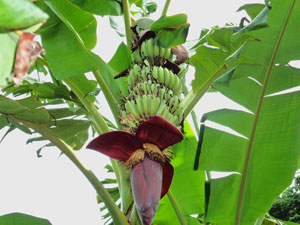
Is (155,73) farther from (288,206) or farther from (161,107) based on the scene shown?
(288,206)

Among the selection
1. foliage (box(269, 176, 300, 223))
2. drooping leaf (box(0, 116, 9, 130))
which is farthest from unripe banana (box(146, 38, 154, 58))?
foliage (box(269, 176, 300, 223))

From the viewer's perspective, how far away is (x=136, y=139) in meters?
0.96

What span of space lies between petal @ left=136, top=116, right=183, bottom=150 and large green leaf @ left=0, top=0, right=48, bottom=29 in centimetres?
52

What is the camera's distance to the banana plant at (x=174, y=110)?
3.27ft

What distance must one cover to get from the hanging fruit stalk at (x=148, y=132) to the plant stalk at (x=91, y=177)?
0.45ft

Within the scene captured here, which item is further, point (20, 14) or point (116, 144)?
point (116, 144)

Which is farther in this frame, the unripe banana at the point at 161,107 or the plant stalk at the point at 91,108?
the plant stalk at the point at 91,108

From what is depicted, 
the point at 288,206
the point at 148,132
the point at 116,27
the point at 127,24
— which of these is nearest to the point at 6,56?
the point at 148,132

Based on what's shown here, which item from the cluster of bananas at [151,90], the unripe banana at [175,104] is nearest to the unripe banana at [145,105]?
the cluster of bananas at [151,90]

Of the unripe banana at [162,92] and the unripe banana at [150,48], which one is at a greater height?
the unripe banana at [150,48]

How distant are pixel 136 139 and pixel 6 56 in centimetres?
49

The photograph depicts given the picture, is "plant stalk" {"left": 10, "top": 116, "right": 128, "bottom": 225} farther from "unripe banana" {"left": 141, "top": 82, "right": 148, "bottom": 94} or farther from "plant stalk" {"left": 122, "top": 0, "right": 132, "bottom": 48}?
"plant stalk" {"left": 122, "top": 0, "right": 132, "bottom": 48}

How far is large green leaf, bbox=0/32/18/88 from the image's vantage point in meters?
0.53

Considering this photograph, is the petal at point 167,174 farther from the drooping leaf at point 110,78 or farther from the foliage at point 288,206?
the foliage at point 288,206
